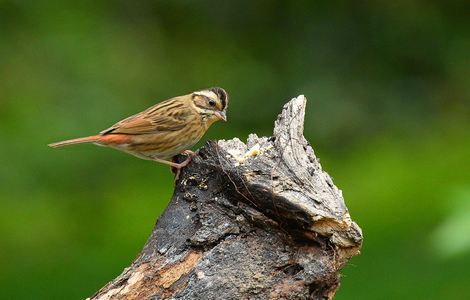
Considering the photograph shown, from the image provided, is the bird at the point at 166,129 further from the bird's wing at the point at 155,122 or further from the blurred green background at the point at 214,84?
the blurred green background at the point at 214,84

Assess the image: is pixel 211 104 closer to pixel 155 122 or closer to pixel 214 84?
pixel 155 122

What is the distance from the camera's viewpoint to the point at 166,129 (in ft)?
23.4

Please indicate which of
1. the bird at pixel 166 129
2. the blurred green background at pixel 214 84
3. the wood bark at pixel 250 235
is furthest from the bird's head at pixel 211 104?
the blurred green background at pixel 214 84

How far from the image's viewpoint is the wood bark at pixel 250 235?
502 cm

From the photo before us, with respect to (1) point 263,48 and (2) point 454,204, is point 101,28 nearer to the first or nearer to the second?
(1) point 263,48

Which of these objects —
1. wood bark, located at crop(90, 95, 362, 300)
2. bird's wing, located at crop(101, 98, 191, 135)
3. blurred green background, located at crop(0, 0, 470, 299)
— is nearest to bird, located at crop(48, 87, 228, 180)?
bird's wing, located at crop(101, 98, 191, 135)

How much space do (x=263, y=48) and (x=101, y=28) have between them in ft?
5.77

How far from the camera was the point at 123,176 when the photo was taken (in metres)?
11.2

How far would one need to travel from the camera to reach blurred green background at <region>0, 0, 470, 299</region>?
33.4 feet

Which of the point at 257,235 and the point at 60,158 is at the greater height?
the point at 60,158

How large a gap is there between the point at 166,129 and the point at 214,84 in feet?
16.6

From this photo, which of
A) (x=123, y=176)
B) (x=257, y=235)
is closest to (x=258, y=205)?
(x=257, y=235)

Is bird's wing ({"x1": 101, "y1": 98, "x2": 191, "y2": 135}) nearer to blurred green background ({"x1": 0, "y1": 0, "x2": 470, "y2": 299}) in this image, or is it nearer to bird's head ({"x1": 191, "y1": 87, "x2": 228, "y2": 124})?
bird's head ({"x1": 191, "y1": 87, "x2": 228, "y2": 124})

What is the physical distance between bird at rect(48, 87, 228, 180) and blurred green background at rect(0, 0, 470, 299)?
238 cm
